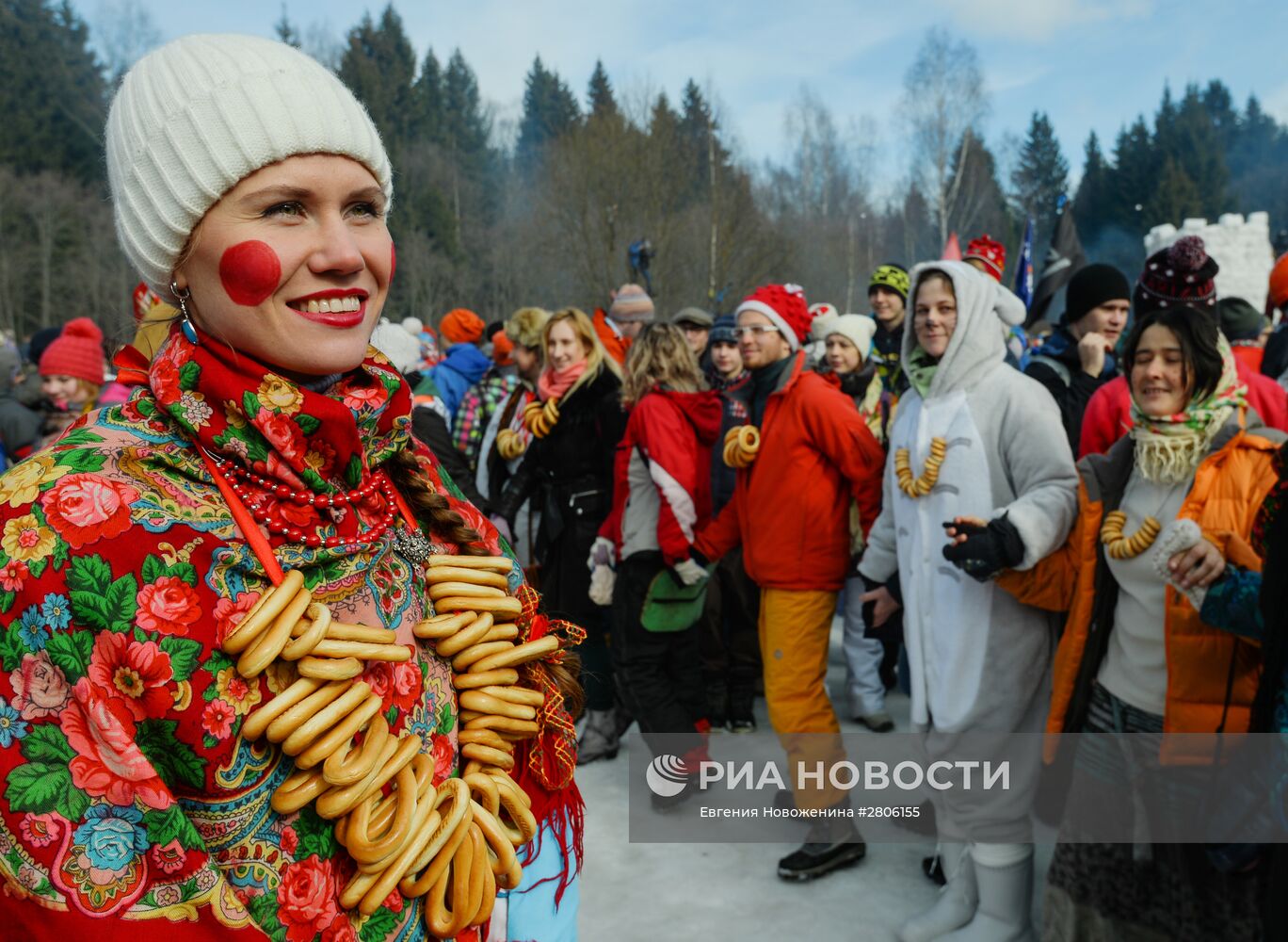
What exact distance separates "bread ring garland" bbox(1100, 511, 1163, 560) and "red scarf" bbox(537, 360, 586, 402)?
2845mm

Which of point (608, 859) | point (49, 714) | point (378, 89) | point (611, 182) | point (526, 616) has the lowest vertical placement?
point (608, 859)

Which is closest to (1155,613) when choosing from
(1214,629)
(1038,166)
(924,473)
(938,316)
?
(1214,629)

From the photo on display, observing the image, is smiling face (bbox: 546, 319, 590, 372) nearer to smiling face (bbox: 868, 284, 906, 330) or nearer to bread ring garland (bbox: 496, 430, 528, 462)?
bread ring garland (bbox: 496, 430, 528, 462)

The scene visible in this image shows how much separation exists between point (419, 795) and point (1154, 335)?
2.61 m

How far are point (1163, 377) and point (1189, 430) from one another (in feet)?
0.61

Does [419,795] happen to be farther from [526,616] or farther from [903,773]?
[903,773]

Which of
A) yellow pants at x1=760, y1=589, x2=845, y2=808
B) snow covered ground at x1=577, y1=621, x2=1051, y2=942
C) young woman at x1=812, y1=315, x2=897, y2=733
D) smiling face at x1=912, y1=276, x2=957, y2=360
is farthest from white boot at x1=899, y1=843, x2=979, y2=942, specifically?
smiling face at x1=912, y1=276, x2=957, y2=360

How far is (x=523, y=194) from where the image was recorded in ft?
120

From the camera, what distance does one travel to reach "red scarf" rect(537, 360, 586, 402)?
498cm

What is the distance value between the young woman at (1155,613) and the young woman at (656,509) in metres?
1.72

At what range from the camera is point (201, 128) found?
1.24m

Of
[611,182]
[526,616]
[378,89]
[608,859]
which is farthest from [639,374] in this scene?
[378,89]

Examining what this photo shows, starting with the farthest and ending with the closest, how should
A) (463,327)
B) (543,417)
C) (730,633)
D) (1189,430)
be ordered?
(463,327)
(730,633)
(543,417)
(1189,430)

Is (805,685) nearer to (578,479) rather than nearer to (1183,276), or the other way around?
(578,479)
